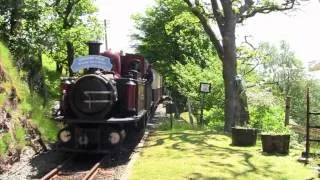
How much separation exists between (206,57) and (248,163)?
96.2 ft

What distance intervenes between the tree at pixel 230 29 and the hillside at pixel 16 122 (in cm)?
766

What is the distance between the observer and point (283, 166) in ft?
36.6

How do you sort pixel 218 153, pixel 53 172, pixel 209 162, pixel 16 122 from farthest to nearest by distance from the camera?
1. pixel 218 153
2. pixel 16 122
3. pixel 209 162
4. pixel 53 172

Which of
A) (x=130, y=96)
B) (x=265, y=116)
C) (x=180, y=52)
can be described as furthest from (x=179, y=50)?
(x=130, y=96)

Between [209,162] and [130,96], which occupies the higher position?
[130,96]

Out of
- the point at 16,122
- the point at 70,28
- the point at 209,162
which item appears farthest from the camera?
the point at 70,28

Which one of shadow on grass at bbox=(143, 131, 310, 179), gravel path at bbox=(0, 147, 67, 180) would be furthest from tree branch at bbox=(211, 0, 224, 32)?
gravel path at bbox=(0, 147, 67, 180)

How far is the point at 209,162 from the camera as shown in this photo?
37.7ft

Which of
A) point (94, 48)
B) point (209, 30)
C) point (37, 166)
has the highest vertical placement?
point (209, 30)

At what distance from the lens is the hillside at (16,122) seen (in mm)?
11484

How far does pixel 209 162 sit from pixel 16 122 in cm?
484

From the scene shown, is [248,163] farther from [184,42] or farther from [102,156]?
[184,42]

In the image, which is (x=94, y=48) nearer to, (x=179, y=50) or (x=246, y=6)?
(x=246, y=6)

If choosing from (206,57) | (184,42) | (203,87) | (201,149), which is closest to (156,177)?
(201,149)
